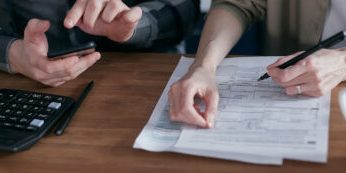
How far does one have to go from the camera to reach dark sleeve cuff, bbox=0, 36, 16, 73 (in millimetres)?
1109

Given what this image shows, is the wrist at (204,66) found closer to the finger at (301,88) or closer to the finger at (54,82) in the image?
the finger at (301,88)

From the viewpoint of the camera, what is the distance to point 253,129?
2.63 feet

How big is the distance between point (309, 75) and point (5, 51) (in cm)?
64

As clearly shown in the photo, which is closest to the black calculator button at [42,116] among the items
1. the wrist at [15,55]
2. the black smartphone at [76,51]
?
the black smartphone at [76,51]

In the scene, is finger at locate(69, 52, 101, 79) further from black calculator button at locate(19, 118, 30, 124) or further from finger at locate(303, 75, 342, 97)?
finger at locate(303, 75, 342, 97)

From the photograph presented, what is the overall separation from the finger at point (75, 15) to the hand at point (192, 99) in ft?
0.72

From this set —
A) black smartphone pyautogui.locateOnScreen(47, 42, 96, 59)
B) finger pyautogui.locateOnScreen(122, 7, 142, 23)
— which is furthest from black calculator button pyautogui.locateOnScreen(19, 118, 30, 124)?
finger pyautogui.locateOnScreen(122, 7, 142, 23)

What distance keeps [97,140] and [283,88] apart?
0.33 m

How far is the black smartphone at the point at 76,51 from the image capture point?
958 millimetres

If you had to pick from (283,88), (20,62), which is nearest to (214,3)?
(283,88)

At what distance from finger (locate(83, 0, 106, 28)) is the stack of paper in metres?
0.19

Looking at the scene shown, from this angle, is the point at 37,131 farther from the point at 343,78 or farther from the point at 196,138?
the point at 343,78

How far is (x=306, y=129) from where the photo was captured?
0.79m

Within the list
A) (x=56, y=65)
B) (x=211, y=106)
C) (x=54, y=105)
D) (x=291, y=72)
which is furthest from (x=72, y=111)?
(x=291, y=72)
